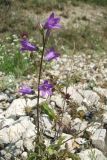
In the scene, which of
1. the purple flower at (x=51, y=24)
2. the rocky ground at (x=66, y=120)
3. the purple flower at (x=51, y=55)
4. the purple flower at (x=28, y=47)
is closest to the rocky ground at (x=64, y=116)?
the rocky ground at (x=66, y=120)

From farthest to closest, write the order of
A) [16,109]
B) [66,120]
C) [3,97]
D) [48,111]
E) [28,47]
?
[3,97]
[16,109]
[66,120]
[48,111]
[28,47]

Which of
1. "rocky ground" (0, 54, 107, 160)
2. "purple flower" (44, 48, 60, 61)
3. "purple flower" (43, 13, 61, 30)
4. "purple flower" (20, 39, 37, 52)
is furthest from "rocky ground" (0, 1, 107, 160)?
"purple flower" (43, 13, 61, 30)

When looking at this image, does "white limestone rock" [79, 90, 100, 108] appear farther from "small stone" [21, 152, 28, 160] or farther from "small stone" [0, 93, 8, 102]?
"small stone" [21, 152, 28, 160]

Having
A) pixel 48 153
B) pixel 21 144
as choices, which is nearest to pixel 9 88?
pixel 21 144

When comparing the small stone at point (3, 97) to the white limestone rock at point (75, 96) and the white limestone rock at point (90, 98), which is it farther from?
the white limestone rock at point (90, 98)

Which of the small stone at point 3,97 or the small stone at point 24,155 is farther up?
the small stone at point 24,155

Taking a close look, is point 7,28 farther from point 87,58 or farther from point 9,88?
point 9,88

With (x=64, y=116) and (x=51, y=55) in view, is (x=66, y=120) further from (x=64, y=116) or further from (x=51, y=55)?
(x=51, y=55)

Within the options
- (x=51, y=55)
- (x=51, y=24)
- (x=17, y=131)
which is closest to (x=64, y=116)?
(x=17, y=131)
